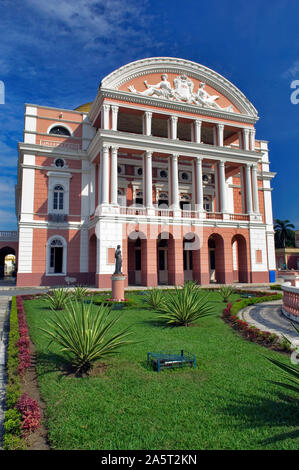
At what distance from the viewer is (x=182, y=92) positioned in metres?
26.4

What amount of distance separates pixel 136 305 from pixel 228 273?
13445 millimetres

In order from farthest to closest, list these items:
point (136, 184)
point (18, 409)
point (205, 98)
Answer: point (136, 184) → point (205, 98) → point (18, 409)

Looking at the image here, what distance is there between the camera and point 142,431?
12.0 feet

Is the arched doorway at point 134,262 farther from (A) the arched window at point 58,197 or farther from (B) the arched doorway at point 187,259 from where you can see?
(A) the arched window at point 58,197

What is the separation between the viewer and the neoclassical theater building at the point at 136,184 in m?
23.1

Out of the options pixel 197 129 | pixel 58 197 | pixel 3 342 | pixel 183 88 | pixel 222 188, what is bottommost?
pixel 3 342

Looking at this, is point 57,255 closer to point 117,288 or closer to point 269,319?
point 117,288

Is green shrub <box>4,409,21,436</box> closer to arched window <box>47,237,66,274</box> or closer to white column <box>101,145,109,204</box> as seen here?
white column <box>101,145,109,204</box>

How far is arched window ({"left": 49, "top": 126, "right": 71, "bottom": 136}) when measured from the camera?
2598 cm

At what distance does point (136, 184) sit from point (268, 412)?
24970mm

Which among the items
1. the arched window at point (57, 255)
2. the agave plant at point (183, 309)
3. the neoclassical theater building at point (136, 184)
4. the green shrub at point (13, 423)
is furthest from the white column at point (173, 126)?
the green shrub at point (13, 423)

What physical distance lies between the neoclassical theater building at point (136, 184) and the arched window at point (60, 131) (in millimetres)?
83

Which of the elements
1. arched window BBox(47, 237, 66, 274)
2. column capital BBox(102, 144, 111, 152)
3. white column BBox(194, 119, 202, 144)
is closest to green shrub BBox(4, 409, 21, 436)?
column capital BBox(102, 144, 111, 152)

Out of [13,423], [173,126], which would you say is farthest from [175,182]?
[13,423]
